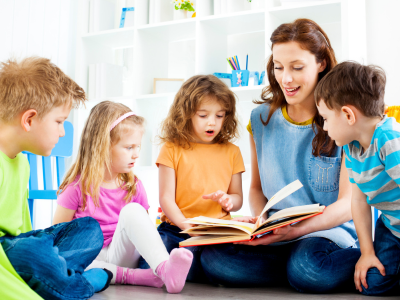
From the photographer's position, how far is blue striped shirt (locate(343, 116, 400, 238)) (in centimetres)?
86

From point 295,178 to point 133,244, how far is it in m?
0.55

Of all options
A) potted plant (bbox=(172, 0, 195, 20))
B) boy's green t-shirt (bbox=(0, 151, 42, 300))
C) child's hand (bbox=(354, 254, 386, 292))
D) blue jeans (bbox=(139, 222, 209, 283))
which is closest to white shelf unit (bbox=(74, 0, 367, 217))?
potted plant (bbox=(172, 0, 195, 20))

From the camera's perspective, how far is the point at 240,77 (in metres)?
2.12

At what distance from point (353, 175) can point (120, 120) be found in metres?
0.82

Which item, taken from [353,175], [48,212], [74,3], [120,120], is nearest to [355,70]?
[353,175]

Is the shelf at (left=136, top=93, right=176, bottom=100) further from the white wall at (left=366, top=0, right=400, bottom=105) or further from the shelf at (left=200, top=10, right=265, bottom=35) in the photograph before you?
the white wall at (left=366, top=0, right=400, bottom=105)

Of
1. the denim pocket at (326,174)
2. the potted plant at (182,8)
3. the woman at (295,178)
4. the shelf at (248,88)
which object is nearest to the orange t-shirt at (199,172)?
the woman at (295,178)

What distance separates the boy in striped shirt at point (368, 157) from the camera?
93 cm

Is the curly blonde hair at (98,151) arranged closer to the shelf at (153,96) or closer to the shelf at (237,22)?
the shelf at (153,96)

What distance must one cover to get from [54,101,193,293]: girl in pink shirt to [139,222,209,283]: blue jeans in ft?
0.39

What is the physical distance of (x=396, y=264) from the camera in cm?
94

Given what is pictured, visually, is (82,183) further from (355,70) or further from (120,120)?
(355,70)

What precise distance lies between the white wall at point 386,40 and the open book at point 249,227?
4.69 feet

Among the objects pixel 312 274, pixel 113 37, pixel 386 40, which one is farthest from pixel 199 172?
pixel 113 37
